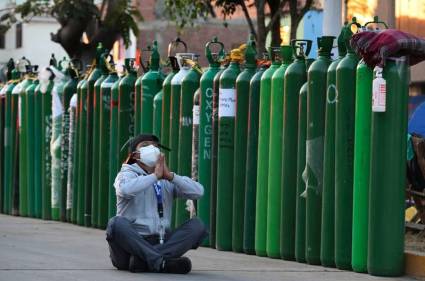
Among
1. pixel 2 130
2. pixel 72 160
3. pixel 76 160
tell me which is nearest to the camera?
pixel 76 160

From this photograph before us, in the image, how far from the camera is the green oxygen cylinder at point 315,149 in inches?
443

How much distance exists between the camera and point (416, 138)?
12.5 m

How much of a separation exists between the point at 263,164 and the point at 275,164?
0.26 metres

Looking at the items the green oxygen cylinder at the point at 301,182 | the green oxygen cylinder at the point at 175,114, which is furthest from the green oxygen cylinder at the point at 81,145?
the green oxygen cylinder at the point at 301,182

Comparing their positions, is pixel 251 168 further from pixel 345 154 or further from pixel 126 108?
pixel 126 108

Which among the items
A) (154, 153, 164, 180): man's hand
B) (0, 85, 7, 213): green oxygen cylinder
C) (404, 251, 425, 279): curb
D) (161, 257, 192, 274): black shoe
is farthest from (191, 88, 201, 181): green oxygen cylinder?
(0, 85, 7, 213): green oxygen cylinder

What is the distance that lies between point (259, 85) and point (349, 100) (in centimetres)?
167

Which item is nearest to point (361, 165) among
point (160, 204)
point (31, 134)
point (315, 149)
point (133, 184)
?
point (315, 149)

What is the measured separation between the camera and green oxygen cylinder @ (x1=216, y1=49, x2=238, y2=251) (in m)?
12.7

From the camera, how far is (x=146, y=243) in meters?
10.2

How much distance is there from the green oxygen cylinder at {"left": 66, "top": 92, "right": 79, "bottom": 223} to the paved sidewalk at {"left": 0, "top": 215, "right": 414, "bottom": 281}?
2.14 meters

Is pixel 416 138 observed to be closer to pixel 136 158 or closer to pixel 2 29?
pixel 136 158

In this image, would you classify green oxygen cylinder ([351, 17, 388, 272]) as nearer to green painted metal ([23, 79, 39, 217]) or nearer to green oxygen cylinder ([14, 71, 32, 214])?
green painted metal ([23, 79, 39, 217])

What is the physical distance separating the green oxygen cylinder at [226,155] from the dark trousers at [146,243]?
233 centimetres
